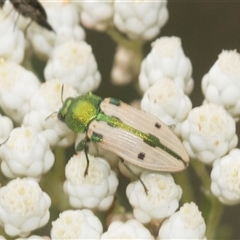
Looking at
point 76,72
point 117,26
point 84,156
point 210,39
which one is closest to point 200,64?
point 210,39

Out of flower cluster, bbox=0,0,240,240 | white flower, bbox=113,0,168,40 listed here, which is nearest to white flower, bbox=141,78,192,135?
flower cluster, bbox=0,0,240,240

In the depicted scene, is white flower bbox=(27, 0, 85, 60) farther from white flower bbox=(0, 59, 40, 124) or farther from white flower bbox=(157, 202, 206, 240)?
white flower bbox=(157, 202, 206, 240)

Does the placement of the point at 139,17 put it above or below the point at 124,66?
above

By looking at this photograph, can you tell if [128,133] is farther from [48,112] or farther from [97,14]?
[97,14]

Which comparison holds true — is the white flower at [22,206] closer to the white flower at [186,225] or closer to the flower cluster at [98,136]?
the flower cluster at [98,136]

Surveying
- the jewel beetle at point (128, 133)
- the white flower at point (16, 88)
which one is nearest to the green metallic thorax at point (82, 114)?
the jewel beetle at point (128, 133)

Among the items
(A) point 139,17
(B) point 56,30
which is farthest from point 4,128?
(A) point 139,17

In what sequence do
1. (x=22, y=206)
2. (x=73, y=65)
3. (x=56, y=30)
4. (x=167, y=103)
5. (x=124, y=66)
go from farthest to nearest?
(x=124, y=66) < (x=56, y=30) < (x=73, y=65) < (x=167, y=103) < (x=22, y=206)

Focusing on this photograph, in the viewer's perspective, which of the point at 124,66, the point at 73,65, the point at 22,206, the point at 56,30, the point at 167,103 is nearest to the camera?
the point at 22,206
